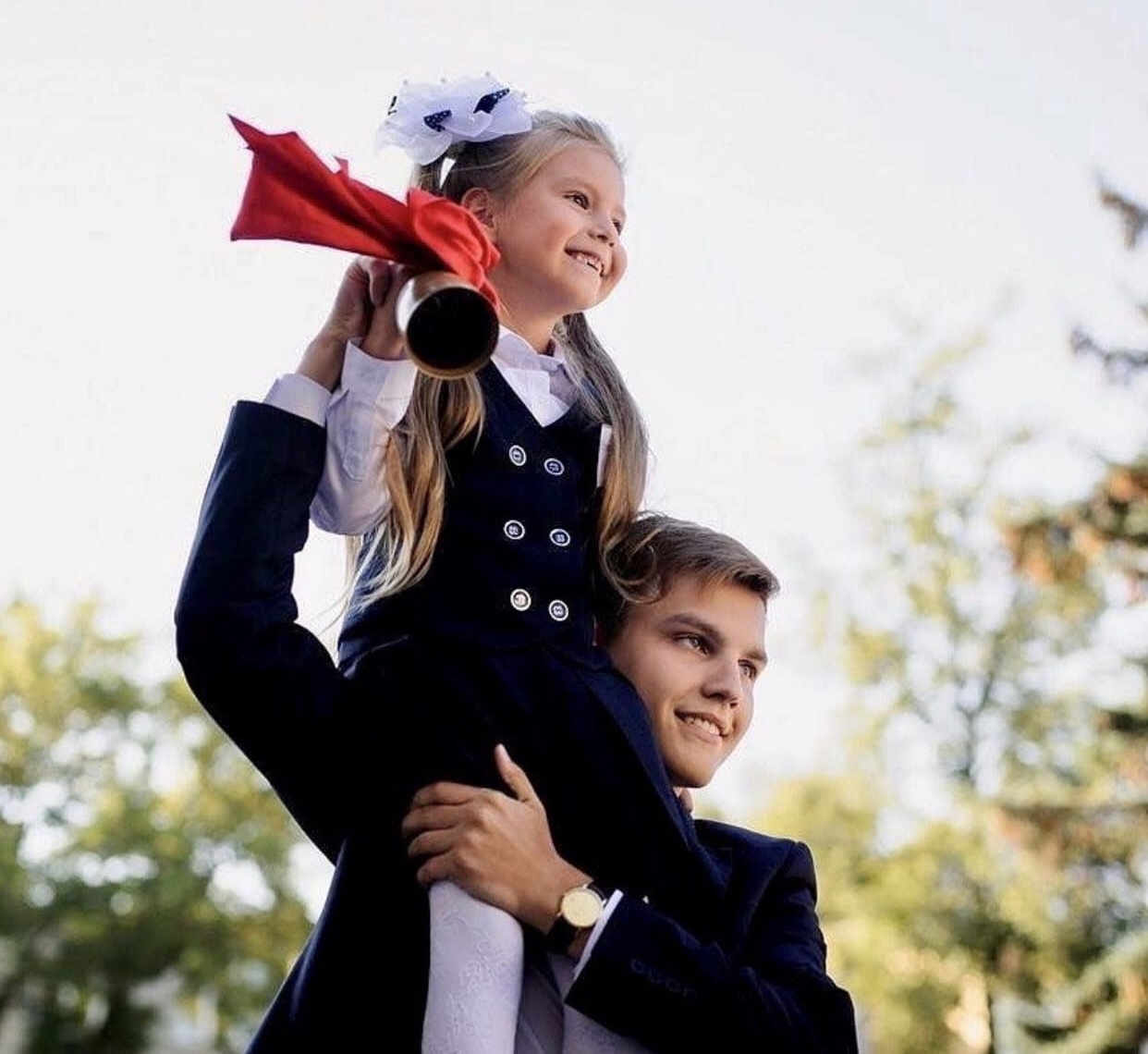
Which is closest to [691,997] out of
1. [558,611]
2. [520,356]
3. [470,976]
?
[470,976]

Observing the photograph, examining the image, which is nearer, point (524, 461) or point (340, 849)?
point (340, 849)

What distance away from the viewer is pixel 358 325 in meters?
2.35

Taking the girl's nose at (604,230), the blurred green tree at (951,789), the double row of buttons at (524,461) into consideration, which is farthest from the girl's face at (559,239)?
the blurred green tree at (951,789)

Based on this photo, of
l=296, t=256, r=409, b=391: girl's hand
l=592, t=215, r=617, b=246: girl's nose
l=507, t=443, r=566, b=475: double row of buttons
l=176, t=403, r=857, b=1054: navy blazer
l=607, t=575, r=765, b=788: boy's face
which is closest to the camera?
l=176, t=403, r=857, b=1054: navy blazer

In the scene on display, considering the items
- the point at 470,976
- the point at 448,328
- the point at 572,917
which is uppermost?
the point at 448,328

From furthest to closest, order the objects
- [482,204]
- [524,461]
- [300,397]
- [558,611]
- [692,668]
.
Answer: [482,204] → [692,668] → [524,461] → [558,611] → [300,397]

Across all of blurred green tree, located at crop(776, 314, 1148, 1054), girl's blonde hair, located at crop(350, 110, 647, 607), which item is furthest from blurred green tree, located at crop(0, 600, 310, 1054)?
girl's blonde hair, located at crop(350, 110, 647, 607)

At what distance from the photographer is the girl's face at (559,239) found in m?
2.68

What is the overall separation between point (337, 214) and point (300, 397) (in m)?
0.26

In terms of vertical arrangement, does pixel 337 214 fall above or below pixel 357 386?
above

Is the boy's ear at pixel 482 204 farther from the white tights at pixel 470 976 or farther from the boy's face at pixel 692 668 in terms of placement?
the white tights at pixel 470 976

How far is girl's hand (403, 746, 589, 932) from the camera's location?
2150 millimetres

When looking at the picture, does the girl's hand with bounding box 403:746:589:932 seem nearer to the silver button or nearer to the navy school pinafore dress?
the navy school pinafore dress

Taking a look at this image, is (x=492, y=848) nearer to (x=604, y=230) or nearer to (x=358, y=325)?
(x=358, y=325)
